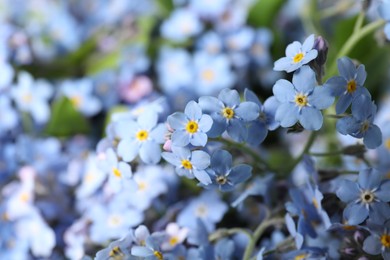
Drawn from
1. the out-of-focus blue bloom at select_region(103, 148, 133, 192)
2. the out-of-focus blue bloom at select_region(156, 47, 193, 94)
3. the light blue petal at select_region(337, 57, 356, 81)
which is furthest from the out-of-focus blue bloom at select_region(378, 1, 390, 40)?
the out-of-focus blue bloom at select_region(156, 47, 193, 94)

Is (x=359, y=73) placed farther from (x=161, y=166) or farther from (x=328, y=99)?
(x=161, y=166)

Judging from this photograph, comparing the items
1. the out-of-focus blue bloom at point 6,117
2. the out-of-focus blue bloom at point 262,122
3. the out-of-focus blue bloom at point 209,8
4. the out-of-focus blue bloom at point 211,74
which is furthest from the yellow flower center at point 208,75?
the out-of-focus blue bloom at point 262,122

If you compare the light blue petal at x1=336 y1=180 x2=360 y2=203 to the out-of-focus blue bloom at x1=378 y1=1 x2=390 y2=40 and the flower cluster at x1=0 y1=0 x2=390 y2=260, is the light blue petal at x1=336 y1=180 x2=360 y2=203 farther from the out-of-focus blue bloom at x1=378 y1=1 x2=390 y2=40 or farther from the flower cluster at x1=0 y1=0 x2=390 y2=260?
the out-of-focus blue bloom at x1=378 y1=1 x2=390 y2=40

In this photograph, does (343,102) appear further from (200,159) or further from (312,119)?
(200,159)

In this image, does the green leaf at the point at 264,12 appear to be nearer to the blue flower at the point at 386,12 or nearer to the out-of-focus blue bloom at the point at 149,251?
the blue flower at the point at 386,12

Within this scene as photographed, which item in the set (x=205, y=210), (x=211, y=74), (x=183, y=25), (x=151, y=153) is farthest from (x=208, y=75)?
(x=151, y=153)

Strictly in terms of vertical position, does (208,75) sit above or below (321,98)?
below

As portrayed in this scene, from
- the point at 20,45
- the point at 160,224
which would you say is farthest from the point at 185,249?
the point at 20,45
